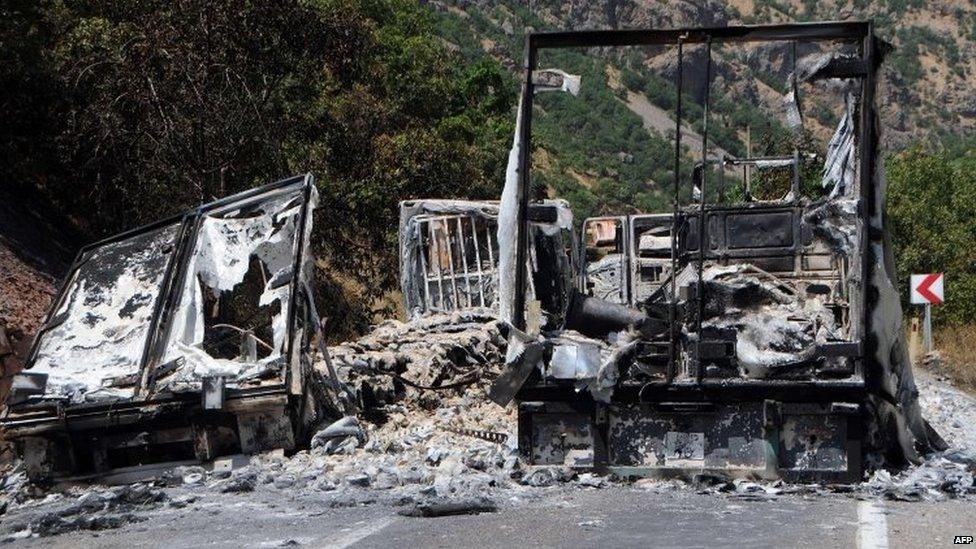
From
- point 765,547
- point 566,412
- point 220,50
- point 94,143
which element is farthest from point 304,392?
point 94,143

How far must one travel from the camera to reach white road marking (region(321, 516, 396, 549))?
724 centimetres

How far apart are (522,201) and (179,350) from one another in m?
3.36

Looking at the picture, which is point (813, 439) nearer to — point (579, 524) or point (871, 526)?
point (871, 526)

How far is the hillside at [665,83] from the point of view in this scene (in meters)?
86.0

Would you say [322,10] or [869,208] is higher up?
[322,10]

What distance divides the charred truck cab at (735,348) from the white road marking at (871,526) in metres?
0.94

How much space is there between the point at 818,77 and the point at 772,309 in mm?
1699

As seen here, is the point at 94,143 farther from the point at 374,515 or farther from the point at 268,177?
the point at 374,515

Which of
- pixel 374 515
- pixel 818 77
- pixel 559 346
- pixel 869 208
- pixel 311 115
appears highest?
pixel 311 115

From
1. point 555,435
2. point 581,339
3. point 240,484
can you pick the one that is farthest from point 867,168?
point 240,484

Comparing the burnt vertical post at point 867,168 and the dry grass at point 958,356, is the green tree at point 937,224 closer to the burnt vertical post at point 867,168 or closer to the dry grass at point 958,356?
the dry grass at point 958,356

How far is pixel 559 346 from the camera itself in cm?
998

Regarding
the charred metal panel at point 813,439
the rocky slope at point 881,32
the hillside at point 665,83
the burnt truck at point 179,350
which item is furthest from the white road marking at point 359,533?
the rocky slope at point 881,32

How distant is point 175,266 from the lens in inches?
489
